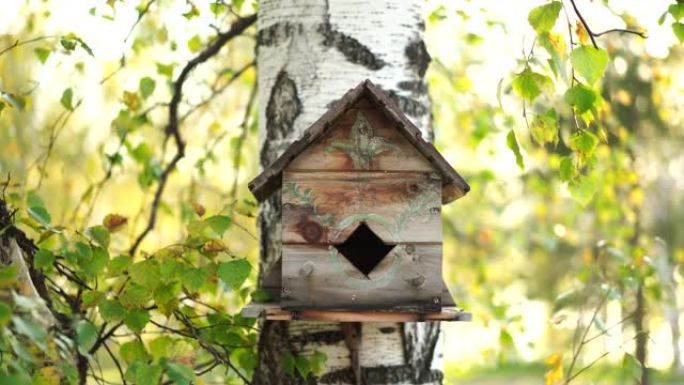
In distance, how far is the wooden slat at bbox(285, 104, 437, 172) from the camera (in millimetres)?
2186

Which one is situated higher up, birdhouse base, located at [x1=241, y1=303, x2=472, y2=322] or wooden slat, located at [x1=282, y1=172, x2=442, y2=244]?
wooden slat, located at [x1=282, y1=172, x2=442, y2=244]

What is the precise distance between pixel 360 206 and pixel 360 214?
0.02 meters

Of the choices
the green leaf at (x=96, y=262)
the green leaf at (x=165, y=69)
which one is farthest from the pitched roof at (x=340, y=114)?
the green leaf at (x=165, y=69)

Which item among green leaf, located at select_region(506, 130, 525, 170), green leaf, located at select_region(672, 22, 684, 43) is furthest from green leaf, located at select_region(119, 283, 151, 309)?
green leaf, located at select_region(672, 22, 684, 43)

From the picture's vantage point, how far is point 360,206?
2.20 meters

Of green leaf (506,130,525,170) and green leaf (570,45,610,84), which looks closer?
green leaf (570,45,610,84)

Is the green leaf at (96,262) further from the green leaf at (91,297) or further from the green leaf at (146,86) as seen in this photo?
the green leaf at (146,86)

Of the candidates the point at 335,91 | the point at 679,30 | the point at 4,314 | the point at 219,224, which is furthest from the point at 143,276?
the point at 679,30

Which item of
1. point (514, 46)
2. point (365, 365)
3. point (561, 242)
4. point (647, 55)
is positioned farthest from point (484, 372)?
point (365, 365)

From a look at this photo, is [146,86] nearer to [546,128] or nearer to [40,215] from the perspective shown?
[40,215]

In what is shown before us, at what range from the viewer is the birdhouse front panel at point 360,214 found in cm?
Answer: 218

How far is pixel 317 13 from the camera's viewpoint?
249cm

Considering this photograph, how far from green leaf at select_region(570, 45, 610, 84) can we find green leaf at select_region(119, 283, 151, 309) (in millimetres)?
1054

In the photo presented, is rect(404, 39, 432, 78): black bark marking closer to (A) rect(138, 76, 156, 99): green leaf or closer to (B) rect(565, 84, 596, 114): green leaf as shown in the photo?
(B) rect(565, 84, 596, 114): green leaf
